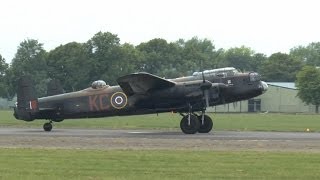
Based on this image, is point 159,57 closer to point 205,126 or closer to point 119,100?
point 119,100

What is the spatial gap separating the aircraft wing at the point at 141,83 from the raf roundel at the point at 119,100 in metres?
1.04

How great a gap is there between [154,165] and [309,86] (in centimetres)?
9908

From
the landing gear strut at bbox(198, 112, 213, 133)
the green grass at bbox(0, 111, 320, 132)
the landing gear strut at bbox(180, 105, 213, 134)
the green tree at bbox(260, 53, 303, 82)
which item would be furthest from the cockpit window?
the green tree at bbox(260, 53, 303, 82)

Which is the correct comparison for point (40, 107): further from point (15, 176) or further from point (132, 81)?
point (15, 176)

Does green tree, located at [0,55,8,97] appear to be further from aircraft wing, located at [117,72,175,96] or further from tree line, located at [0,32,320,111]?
aircraft wing, located at [117,72,175,96]

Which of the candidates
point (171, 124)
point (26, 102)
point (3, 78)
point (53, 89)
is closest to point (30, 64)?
point (3, 78)

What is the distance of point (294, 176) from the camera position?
16.1 meters

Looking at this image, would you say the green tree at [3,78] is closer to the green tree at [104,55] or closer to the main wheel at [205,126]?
the green tree at [104,55]

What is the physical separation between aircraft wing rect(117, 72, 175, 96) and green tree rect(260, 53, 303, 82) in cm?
14241

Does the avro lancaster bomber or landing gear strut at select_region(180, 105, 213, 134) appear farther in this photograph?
the avro lancaster bomber

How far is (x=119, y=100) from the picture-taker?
37969 millimetres

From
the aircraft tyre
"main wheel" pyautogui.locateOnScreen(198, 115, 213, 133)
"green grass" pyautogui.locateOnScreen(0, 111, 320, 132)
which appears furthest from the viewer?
"green grass" pyautogui.locateOnScreen(0, 111, 320, 132)

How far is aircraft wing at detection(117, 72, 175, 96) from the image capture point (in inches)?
1387

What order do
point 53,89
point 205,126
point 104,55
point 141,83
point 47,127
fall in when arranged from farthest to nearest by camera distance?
point 104,55
point 53,89
point 47,127
point 205,126
point 141,83
